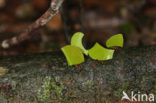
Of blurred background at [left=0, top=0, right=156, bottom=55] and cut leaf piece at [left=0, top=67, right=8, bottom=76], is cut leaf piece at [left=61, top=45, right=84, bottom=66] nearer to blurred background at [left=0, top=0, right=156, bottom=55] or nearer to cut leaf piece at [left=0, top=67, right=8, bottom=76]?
cut leaf piece at [left=0, top=67, right=8, bottom=76]

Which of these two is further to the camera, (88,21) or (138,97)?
(88,21)

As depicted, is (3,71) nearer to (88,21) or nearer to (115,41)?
(115,41)

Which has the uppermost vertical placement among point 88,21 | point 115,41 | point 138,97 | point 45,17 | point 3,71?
point 88,21

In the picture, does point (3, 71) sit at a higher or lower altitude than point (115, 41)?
lower

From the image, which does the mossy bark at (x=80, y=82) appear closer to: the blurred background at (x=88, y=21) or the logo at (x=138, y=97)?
the logo at (x=138, y=97)

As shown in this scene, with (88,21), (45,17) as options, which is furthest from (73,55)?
(88,21)

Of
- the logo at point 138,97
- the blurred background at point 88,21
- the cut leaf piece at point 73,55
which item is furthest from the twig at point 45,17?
the blurred background at point 88,21
